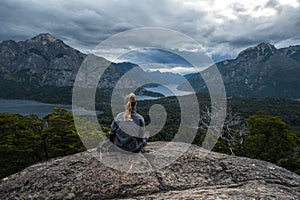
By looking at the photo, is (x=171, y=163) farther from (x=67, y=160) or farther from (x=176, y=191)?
(x=67, y=160)

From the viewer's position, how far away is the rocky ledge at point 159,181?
4871 millimetres

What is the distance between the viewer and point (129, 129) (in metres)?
5.96

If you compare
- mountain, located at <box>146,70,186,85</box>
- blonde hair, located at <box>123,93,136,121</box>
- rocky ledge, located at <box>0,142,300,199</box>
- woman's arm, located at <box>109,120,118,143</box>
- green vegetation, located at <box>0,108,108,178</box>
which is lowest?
green vegetation, located at <box>0,108,108,178</box>

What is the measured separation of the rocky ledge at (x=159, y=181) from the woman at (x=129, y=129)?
62 cm

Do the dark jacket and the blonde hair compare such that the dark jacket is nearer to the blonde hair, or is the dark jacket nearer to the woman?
the woman

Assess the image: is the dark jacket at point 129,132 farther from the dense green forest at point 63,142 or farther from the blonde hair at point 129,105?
the dense green forest at point 63,142

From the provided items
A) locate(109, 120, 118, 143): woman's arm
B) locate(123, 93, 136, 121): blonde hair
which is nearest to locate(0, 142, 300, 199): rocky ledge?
locate(109, 120, 118, 143): woman's arm

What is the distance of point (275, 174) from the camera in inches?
228

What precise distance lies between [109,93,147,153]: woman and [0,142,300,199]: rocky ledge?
0.62 meters

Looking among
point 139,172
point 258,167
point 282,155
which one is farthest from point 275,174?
point 282,155

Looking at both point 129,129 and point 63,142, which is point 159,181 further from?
point 63,142

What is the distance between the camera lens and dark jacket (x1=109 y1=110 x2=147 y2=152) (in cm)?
596

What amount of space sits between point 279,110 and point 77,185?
142540mm

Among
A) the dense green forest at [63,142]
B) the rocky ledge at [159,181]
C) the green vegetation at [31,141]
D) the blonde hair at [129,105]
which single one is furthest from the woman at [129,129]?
the dense green forest at [63,142]
